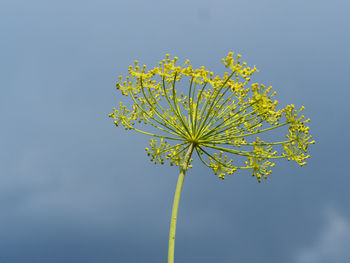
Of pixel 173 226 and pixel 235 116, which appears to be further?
pixel 235 116

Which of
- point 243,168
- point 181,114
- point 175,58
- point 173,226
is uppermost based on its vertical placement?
point 175,58

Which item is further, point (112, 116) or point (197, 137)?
point (112, 116)

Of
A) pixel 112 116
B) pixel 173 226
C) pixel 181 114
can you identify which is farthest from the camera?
pixel 112 116

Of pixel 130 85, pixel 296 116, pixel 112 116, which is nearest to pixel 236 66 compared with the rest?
pixel 296 116

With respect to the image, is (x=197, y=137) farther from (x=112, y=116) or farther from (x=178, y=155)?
(x=112, y=116)

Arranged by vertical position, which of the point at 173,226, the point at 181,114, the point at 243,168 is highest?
the point at 181,114

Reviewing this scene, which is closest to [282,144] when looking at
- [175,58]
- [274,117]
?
[274,117]

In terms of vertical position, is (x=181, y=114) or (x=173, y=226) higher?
(x=181, y=114)

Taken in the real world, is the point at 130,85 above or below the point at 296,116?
above

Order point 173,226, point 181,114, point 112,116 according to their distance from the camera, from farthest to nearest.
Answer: point 112,116, point 181,114, point 173,226

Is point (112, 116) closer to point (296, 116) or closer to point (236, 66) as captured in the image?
point (236, 66)
